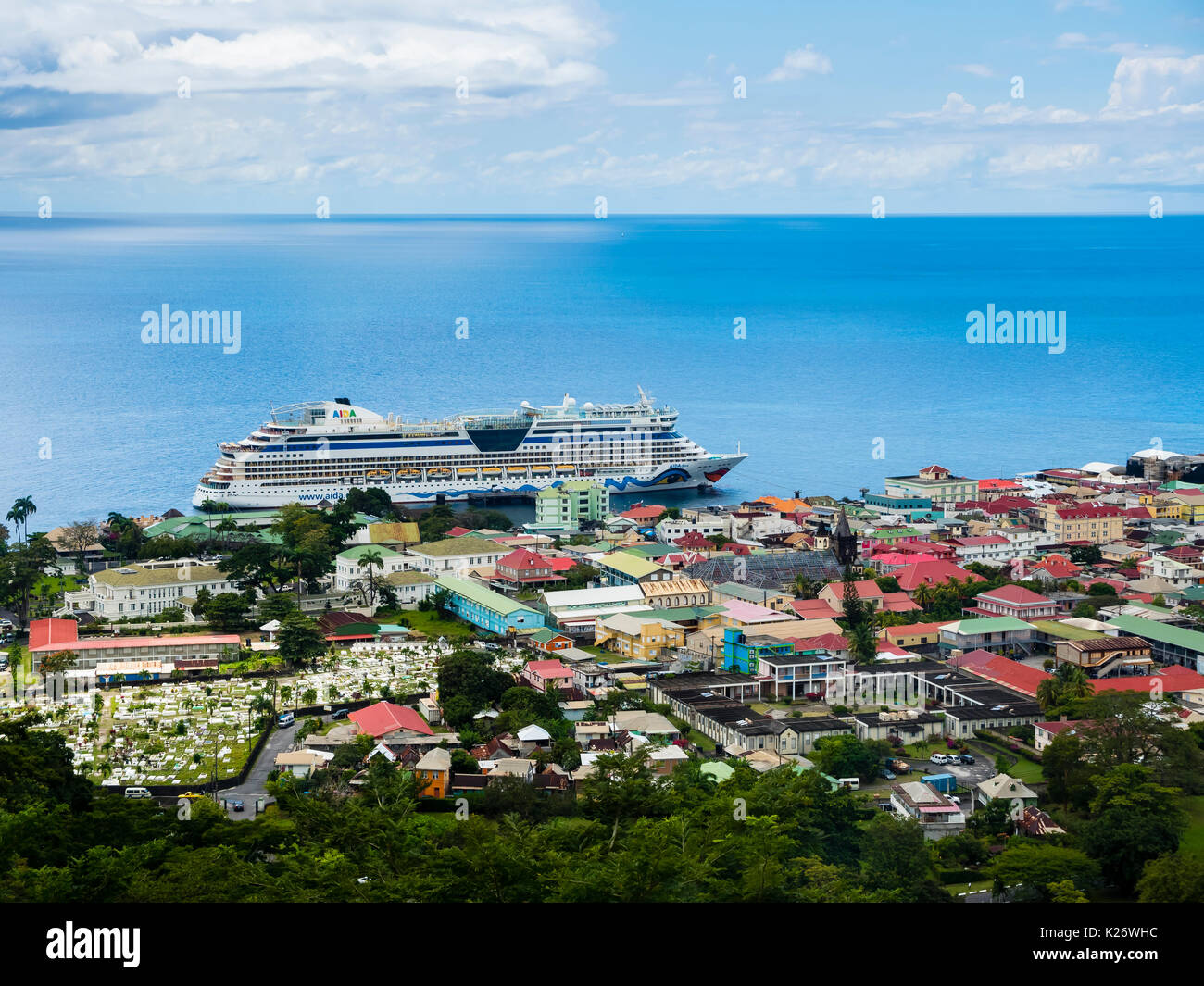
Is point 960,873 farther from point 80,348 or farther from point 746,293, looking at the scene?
point 746,293

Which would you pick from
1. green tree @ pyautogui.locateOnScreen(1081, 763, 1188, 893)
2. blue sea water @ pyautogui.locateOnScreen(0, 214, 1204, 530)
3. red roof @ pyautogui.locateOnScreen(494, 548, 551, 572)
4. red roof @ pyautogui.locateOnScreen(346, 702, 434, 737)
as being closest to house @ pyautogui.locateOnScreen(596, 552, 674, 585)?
red roof @ pyautogui.locateOnScreen(494, 548, 551, 572)

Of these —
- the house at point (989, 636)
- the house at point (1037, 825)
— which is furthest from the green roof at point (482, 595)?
the house at point (1037, 825)

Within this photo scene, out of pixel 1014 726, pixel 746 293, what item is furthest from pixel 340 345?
pixel 1014 726

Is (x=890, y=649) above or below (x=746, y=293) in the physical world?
below

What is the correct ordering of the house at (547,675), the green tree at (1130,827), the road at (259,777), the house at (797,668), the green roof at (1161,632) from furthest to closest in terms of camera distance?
the green roof at (1161,632), the house at (797,668), the house at (547,675), the road at (259,777), the green tree at (1130,827)

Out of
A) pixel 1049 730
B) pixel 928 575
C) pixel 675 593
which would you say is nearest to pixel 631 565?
pixel 675 593

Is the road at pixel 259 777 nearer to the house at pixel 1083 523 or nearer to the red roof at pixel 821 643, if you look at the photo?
the red roof at pixel 821 643
